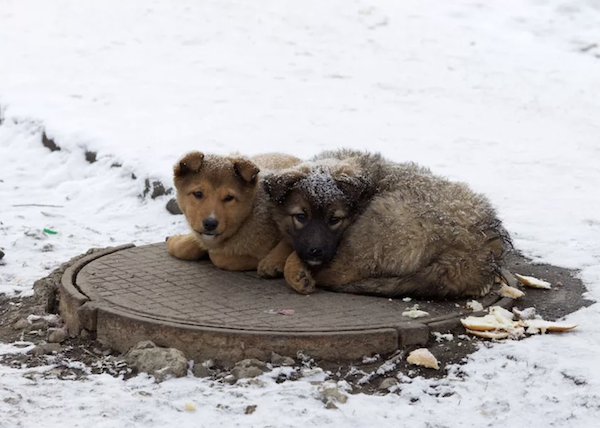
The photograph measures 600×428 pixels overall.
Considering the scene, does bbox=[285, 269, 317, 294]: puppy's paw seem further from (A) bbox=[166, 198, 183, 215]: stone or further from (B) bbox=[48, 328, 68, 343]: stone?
(A) bbox=[166, 198, 183, 215]: stone

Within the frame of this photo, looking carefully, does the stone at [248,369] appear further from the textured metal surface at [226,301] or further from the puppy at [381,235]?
the puppy at [381,235]

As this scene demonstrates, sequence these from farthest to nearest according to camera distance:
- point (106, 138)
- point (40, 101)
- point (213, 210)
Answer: point (40, 101) < point (106, 138) < point (213, 210)

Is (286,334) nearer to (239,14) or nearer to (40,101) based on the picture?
(40,101)

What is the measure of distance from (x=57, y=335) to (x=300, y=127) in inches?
273

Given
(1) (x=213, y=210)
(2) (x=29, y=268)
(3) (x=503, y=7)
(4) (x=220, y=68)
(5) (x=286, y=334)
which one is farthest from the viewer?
(3) (x=503, y=7)

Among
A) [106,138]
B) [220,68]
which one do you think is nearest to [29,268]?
[106,138]

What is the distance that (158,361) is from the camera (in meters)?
5.52

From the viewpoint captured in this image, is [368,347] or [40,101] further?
[40,101]

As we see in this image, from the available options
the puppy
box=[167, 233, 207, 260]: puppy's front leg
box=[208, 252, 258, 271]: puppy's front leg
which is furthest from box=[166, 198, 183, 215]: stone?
the puppy

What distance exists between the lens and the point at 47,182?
36.4 feet

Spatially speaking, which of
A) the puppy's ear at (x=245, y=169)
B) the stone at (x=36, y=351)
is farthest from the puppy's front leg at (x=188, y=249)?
the stone at (x=36, y=351)

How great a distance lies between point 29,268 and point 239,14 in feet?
37.4

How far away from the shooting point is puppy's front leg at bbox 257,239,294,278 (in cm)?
675

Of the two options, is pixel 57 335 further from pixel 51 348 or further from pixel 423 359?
pixel 423 359
